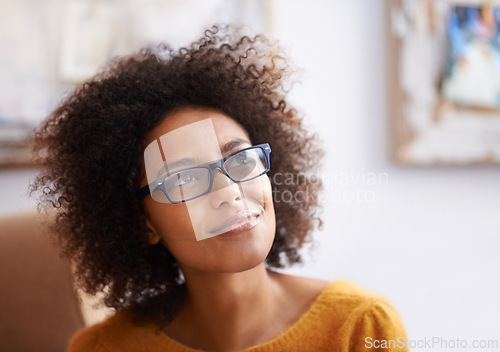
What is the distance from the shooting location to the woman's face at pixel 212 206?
710 mm

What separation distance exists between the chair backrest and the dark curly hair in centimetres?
17

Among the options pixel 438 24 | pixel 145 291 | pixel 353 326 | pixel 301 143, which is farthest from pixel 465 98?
pixel 145 291

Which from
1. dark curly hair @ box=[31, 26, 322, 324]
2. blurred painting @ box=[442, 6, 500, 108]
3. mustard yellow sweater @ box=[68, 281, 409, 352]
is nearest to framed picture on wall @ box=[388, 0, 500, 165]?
blurred painting @ box=[442, 6, 500, 108]

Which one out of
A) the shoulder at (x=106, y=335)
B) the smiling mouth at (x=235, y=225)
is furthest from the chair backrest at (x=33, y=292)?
the smiling mouth at (x=235, y=225)

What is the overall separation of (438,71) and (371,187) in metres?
0.44

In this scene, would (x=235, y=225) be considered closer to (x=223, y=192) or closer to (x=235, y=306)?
(x=223, y=192)

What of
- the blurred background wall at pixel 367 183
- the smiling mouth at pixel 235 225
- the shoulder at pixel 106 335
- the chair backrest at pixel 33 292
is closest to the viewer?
the smiling mouth at pixel 235 225

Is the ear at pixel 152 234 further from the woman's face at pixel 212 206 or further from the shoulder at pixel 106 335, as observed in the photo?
the shoulder at pixel 106 335

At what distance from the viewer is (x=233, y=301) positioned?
86cm

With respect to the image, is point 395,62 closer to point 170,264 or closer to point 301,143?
A: point 301,143

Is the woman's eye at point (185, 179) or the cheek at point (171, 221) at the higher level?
the woman's eye at point (185, 179)

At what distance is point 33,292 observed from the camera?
43.4 inches

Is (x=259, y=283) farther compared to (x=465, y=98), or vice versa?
(x=465, y=98)

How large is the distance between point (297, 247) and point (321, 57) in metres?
0.79
